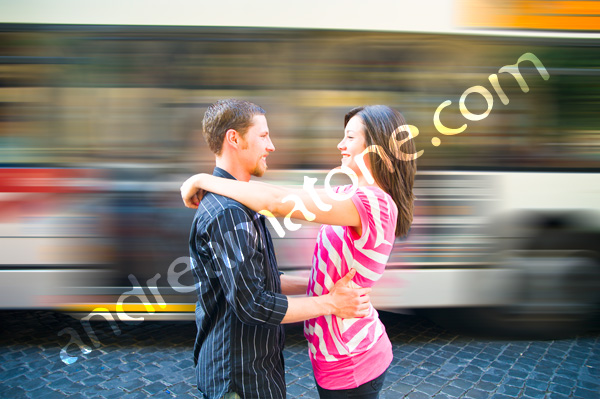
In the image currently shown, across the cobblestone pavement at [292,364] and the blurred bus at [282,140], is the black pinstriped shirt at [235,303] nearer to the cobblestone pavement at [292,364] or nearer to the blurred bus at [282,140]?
the cobblestone pavement at [292,364]

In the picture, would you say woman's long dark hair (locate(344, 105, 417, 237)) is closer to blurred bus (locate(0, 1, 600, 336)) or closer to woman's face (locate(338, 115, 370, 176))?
woman's face (locate(338, 115, 370, 176))

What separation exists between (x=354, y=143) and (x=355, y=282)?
0.53 metres

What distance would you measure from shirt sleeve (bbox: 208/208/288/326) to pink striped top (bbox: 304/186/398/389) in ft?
0.88

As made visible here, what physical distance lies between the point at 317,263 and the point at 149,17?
120 inches

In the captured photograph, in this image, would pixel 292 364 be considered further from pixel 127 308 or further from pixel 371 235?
pixel 371 235

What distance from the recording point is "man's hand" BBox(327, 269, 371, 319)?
5.70 ft

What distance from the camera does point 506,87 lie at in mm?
4316

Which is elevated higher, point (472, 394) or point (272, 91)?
point (272, 91)

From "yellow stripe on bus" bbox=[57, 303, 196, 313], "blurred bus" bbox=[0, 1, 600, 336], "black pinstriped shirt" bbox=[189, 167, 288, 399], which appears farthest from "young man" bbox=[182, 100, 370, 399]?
"yellow stripe on bus" bbox=[57, 303, 196, 313]

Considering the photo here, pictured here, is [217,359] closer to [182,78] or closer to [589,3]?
[182,78]

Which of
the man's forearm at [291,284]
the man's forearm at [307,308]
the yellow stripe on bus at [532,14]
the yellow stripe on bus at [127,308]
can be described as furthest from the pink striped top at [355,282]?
the yellow stripe on bus at [532,14]

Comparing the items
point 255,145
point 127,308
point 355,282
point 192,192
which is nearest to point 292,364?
point 127,308

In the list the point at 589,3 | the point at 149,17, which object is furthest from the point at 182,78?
the point at 589,3

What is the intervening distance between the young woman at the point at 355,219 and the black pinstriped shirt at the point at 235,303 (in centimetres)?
11
